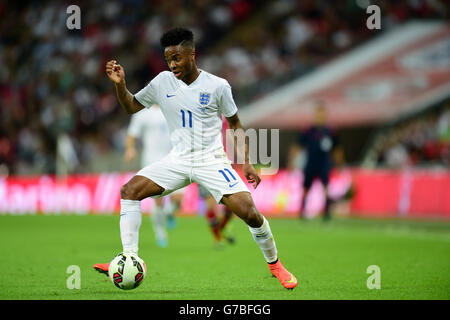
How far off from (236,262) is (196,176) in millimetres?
2637

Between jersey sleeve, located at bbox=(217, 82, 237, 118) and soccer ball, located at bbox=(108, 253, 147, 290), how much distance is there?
1.66m

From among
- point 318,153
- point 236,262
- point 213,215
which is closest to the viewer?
point 236,262

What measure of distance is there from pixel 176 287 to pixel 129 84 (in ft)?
66.0

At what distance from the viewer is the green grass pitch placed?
262 inches

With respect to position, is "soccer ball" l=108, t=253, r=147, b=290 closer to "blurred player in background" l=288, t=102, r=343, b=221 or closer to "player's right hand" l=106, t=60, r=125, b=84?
"player's right hand" l=106, t=60, r=125, b=84

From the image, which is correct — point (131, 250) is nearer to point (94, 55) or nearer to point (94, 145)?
point (94, 145)

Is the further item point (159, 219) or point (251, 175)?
point (159, 219)

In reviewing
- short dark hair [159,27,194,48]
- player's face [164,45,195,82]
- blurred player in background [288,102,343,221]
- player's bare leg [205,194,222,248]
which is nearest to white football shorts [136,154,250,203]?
player's face [164,45,195,82]

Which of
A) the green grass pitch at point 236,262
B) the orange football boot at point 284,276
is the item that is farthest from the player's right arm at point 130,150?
the orange football boot at point 284,276

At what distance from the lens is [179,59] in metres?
6.80

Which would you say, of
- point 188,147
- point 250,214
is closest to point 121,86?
point 188,147

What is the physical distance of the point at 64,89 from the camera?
88.8 ft

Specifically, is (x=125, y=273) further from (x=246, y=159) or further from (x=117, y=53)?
(x=117, y=53)

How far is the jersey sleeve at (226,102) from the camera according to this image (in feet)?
23.0
